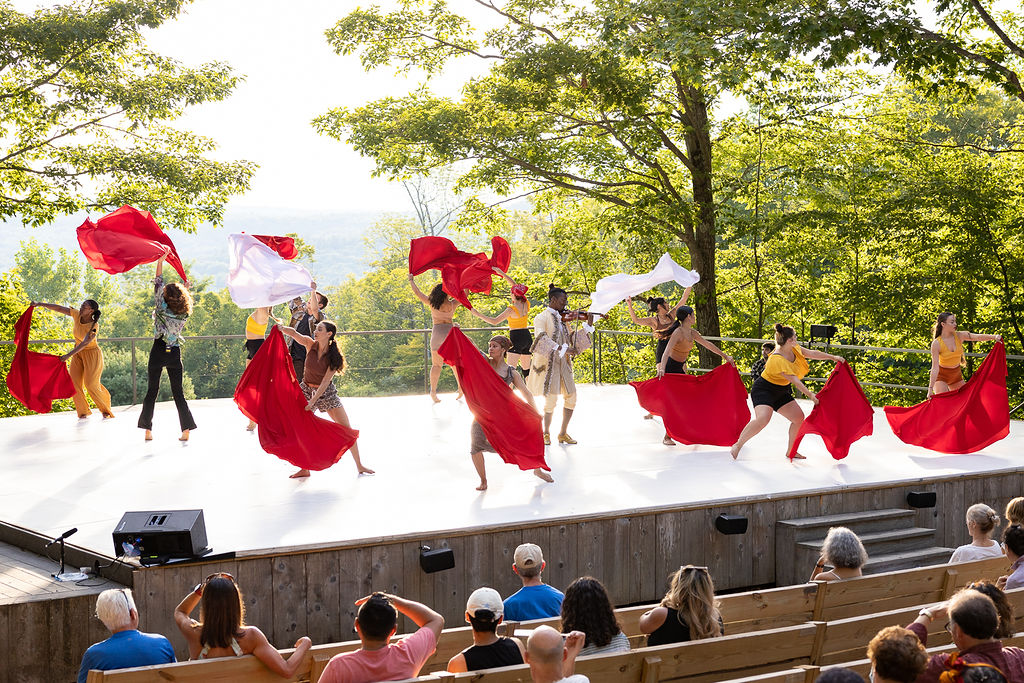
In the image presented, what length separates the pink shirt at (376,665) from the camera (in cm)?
418

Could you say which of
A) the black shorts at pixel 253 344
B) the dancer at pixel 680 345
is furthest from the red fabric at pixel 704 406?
the black shorts at pixel 253 344

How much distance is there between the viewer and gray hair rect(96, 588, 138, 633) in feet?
15.0

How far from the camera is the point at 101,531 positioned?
6.95 meters

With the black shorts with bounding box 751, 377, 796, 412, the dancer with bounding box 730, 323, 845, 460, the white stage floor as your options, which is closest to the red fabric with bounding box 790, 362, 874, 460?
the dancer with bounding box 730, 323, 845, 460

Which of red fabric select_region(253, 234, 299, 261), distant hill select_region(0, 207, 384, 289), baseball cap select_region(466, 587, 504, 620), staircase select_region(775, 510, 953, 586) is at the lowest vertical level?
staircase select_region(775, 510, 953, 586)

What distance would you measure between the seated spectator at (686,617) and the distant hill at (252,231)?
523 feet

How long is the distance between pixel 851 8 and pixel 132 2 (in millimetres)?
13075

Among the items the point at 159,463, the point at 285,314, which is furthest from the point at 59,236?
the point at 159,463

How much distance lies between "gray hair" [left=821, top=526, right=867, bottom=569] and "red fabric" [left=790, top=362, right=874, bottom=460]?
3920 mm

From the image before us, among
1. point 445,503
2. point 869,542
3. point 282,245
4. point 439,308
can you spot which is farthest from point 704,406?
point 282,245

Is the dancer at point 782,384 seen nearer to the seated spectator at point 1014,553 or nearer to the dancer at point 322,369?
the seated spectator at point 1014,553

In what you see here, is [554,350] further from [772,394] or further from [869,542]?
[869,542]

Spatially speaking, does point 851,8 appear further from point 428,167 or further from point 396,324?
point 396,324

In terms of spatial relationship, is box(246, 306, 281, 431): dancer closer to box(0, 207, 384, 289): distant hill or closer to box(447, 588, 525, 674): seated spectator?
box(447, 588, 525, 674): seated spectator
